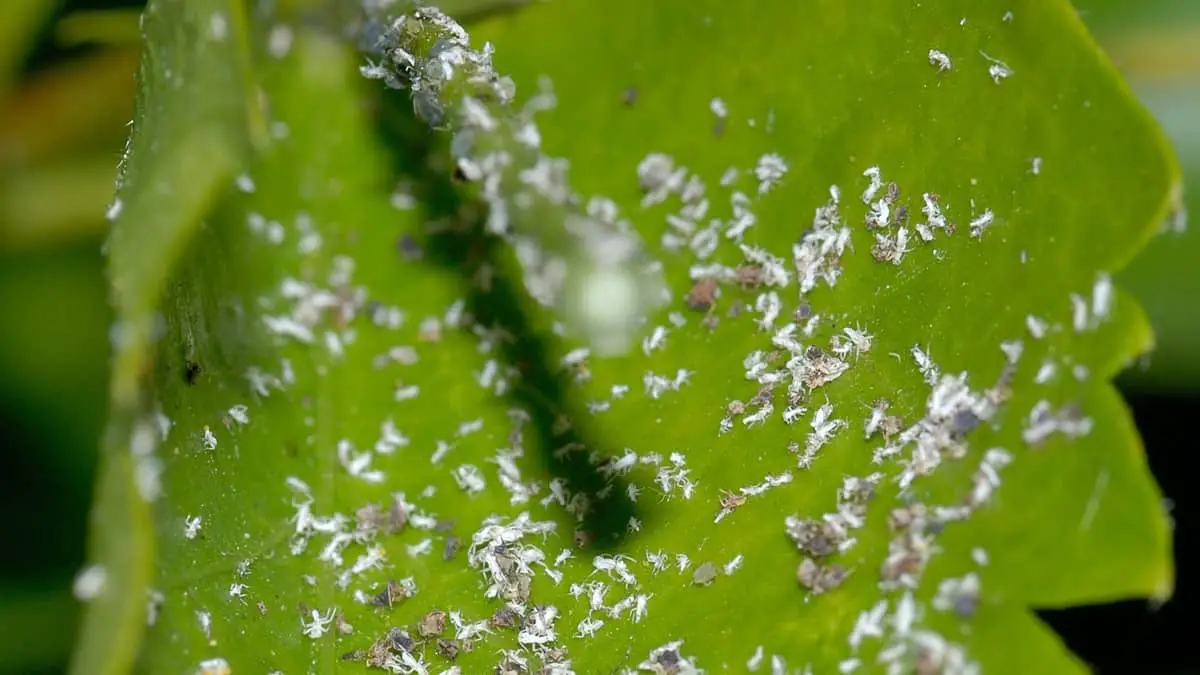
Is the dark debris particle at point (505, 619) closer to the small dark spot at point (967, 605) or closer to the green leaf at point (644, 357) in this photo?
the green leaf at point (644, 357)

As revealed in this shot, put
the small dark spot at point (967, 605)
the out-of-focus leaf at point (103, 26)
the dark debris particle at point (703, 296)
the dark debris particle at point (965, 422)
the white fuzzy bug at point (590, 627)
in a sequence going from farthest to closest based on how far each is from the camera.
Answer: the out-of-focus leaf at point (103, 26), the dark debris particle at point (703, 296), the white fuzzy bug at point (590, 627), the dark debris particle at point (965, 422), the small dark spot at point (967, 605)

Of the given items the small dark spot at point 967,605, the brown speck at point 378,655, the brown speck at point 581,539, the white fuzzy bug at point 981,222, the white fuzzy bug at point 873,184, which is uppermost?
the white fuzzy bug at point 873,184

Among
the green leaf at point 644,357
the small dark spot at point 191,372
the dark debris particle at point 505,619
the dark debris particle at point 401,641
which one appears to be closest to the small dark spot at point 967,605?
the green leaf at point 644,357

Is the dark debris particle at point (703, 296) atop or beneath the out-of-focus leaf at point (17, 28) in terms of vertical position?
beneath

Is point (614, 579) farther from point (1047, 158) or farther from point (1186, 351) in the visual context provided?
point (1186, 351)

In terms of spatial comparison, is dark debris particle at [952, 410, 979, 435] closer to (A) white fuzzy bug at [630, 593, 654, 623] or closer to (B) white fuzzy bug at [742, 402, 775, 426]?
(B) white fuzzy bug at [742, 402, 775, 426]

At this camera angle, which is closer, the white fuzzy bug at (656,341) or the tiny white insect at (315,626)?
the tiny white insect at (315,626)

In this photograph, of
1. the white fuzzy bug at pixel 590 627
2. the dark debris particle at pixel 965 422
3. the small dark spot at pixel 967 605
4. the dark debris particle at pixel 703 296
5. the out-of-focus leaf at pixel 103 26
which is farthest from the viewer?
the out-of-focus leaf at pixel 103 26

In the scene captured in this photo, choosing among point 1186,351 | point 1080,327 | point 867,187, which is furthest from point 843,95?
point 1186,351

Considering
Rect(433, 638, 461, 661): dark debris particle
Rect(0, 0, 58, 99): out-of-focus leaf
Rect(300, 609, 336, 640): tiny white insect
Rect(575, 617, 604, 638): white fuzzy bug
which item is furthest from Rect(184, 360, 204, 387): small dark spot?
Rect(0, 0, 58, 99): out-of-focus leaf

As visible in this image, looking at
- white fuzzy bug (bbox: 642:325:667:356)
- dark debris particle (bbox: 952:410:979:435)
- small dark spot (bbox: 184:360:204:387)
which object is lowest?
dark debris particle (bbox: 952:410:979:435)
